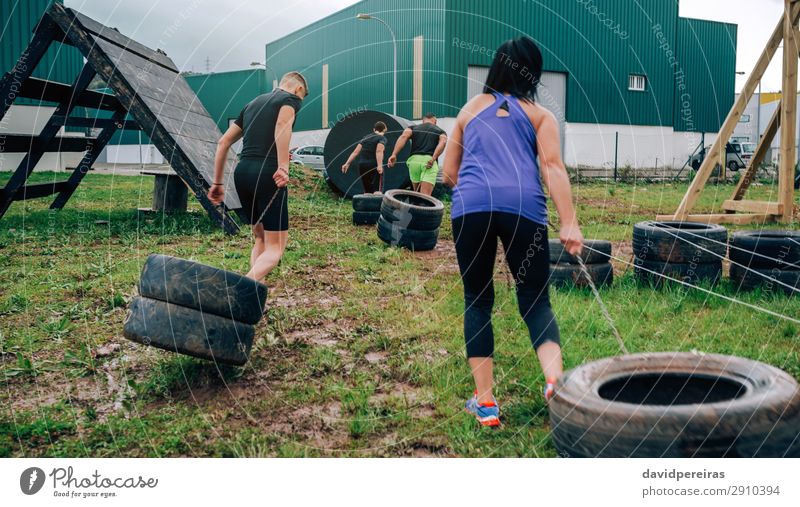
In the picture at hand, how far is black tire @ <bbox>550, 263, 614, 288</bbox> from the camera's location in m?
6.86

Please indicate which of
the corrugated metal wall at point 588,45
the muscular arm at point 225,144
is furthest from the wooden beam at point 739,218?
the corrugated metal wall at point 588,45

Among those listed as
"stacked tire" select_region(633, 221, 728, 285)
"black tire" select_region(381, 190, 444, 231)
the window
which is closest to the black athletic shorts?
"stacked tire" select_region(633, 221, 728, 285)

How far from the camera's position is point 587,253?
6.91 meters

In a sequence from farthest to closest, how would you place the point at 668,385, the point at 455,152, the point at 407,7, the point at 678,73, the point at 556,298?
the point at 678,73, the point at 407,7, the point at 556,298, the point at 455,152, the point at 668,385

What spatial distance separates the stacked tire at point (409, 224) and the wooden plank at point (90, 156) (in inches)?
225

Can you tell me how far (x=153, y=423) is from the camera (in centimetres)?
392

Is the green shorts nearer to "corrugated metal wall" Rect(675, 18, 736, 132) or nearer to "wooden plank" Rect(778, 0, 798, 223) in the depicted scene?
"wooden plank" Rect(778, 0, 798, 223)

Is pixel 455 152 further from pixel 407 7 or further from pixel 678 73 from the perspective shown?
pixel 678 73

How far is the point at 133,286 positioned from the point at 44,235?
4.25 m

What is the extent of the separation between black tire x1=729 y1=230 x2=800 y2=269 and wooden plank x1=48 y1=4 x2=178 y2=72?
8800 millimetres

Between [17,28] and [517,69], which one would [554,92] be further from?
[517,69]

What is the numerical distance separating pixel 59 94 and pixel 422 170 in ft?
20.1

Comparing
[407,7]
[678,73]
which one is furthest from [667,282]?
[678,73]

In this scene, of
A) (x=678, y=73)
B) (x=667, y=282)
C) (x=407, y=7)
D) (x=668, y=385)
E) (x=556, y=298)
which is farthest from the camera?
(x=678, y=73)
